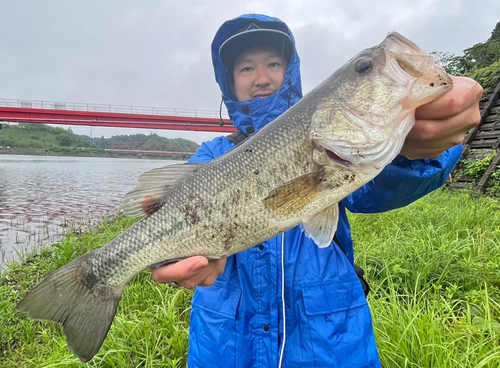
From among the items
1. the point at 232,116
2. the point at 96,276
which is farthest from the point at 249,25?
the point at 96,276

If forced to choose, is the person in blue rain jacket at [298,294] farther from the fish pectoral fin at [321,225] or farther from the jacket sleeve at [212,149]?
the jacket sleeve at [212,149]

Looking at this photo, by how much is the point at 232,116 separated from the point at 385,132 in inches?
68.1

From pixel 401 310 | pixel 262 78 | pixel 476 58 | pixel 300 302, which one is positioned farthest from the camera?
pixel 476 58

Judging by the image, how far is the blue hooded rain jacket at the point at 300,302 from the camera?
1806mm

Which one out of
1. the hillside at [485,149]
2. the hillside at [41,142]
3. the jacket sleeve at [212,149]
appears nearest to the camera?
the jacket sleeve at [212,149]

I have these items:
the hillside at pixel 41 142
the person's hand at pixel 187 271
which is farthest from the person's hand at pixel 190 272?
the hillside at pixel 41 142

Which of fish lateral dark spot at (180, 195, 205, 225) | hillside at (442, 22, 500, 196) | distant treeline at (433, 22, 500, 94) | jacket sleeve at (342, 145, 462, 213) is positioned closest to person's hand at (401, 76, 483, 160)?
jacket sleeve at (342, 145, 462, 213)

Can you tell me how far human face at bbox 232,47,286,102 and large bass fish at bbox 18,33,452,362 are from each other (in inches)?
46.9

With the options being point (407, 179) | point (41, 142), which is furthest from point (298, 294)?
point (41, 142)

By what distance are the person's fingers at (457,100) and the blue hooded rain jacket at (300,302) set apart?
15.9 inches

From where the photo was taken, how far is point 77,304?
1940 millimetres

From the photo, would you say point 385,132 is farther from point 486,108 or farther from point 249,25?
point 486,108

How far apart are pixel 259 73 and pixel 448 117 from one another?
1.84 metres

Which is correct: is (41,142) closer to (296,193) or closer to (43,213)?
(43,213)
